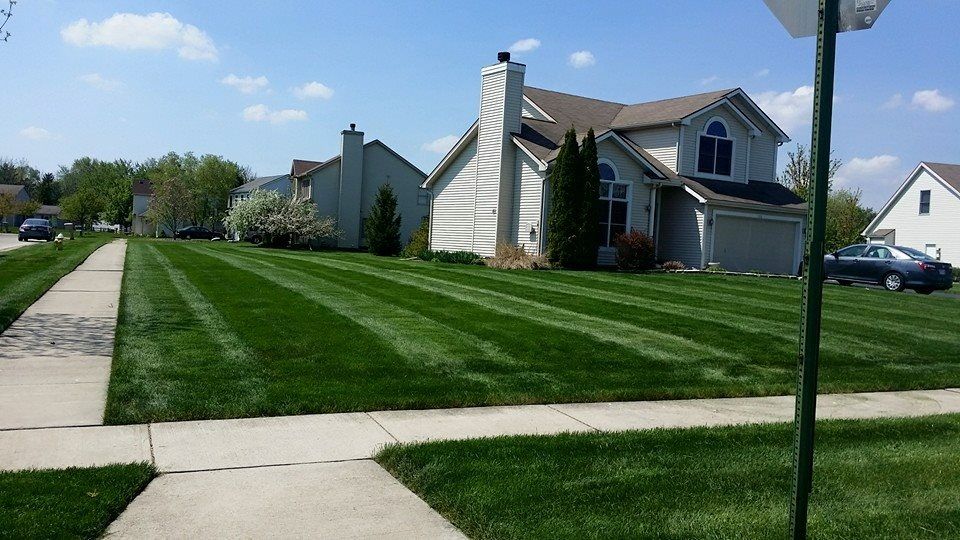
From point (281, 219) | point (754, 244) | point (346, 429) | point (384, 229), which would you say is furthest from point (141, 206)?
point (346, 429)

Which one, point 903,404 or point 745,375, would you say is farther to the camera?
point 745,375

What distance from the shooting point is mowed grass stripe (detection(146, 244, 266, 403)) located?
7.04 metres

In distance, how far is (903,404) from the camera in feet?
26.0

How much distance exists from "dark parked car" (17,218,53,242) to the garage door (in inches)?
1617

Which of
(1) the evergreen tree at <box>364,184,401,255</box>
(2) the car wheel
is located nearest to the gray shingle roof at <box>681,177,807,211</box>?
(2) the car wheel

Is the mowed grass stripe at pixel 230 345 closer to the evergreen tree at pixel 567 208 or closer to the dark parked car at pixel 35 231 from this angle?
the evergreen tree at pixel 567 208

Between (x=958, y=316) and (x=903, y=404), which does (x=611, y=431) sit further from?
(x=958, y=316)

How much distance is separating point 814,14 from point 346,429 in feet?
14.6

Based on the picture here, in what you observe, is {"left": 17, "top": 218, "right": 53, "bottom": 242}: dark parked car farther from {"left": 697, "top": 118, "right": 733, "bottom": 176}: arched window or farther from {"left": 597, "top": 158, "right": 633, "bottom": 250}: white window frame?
{"left": 697, "top": 118, "right": 733, "bottom": 176}: arched window

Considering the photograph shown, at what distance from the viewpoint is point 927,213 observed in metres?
43.8

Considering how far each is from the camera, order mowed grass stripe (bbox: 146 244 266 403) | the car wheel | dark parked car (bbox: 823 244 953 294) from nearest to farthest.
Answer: mowed grass stripe (bbox: 146 244 266 403)
dark parked car (bbox: 823 244 953 294)
the car wheel

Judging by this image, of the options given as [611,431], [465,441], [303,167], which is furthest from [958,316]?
[303,167]

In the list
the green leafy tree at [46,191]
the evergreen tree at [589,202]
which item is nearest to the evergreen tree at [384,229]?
the evergreen tree at [589,202]

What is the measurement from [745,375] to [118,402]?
659 cm
